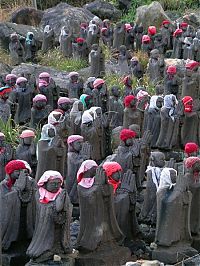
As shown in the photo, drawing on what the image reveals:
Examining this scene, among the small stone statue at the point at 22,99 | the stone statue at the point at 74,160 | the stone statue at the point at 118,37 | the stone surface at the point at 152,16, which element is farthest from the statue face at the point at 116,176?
the stone surface at the point at 152,16

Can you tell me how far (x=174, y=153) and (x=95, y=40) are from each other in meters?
10.0

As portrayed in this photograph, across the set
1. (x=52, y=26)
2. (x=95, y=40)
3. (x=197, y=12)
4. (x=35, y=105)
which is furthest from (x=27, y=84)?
(x=197, y=12)

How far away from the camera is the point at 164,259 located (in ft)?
34.8

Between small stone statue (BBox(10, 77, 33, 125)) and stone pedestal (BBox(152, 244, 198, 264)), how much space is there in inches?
295

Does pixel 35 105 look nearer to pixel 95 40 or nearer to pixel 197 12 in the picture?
pixel 95 40

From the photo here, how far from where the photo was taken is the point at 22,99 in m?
17.5

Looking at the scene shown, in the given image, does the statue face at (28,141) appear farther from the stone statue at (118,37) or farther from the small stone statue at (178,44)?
the stone statue at (118,37)

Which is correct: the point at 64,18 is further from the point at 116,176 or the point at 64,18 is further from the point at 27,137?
the point at 116,176

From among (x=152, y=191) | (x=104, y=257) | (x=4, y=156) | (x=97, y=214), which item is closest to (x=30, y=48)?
(x=4, y=156)

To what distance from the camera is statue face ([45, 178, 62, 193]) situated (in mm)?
10070

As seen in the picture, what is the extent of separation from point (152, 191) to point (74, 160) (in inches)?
62.4

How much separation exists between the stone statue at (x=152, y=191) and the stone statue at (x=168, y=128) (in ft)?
11.2

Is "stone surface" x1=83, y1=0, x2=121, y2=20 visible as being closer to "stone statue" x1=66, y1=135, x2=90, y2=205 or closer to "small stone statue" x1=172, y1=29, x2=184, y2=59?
"small stone statue" x1=172, y1=29, x2=184, y2=59

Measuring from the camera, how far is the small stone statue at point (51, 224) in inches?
391
